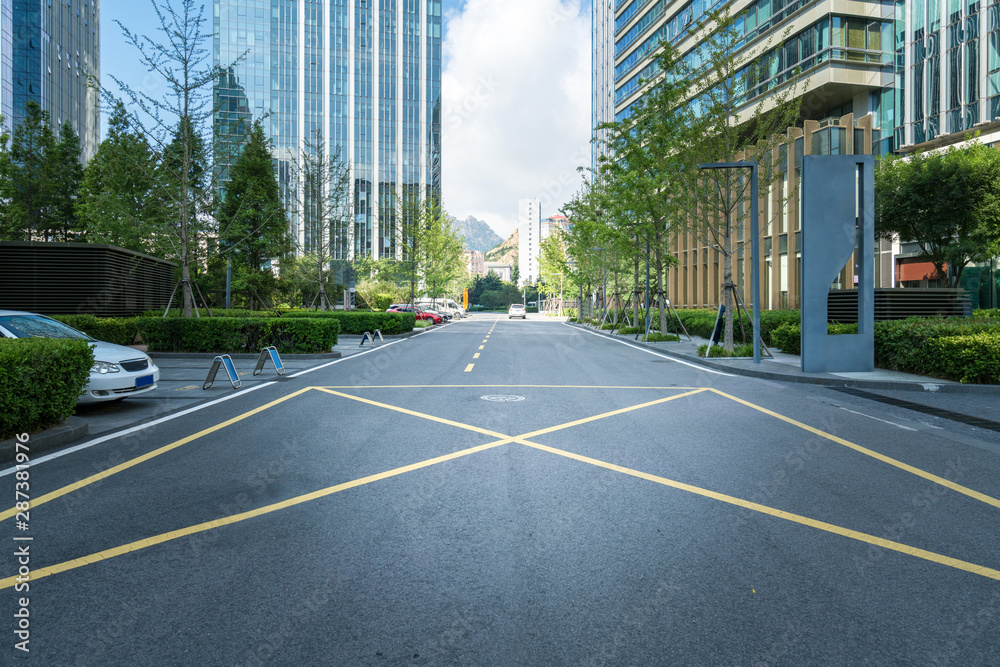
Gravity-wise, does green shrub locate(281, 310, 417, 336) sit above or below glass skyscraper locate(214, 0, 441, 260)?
below

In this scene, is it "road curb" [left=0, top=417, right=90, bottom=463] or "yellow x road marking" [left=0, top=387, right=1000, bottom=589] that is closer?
"yellow x road marking" [left=0, top=387, right=1000, bottom=589]

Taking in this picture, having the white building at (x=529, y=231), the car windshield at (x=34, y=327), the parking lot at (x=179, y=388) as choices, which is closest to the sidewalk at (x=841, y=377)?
the parking lot at (x=179, y=388)

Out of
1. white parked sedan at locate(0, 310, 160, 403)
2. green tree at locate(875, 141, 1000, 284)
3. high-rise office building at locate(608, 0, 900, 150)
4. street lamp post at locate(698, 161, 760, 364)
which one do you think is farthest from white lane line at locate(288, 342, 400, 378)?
green tree at locate(875, 141, 1000, 284)

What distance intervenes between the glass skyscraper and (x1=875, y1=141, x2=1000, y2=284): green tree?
258 feet

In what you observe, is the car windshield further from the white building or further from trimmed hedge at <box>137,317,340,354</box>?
the white building

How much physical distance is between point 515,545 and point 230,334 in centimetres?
1744

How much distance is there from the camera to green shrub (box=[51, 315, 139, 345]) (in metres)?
19.2

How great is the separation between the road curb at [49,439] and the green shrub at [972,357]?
14260 mm

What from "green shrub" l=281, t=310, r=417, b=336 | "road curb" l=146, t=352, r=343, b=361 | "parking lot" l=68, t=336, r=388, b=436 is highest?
"green shrub" l=281, t=310, r=417, b=336

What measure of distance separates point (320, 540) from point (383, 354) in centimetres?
1721

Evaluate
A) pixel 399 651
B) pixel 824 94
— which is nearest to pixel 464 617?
pixel 399 651

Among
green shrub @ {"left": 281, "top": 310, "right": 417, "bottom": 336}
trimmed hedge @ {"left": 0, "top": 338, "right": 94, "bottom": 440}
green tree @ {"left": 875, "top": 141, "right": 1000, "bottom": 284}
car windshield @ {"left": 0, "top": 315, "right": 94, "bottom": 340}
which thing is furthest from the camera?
green shrub @ {"left": 281, "top": 310, "right": 417, "bottom": 336}

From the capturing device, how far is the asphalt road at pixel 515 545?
306cm

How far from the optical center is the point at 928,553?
413 centimetres
